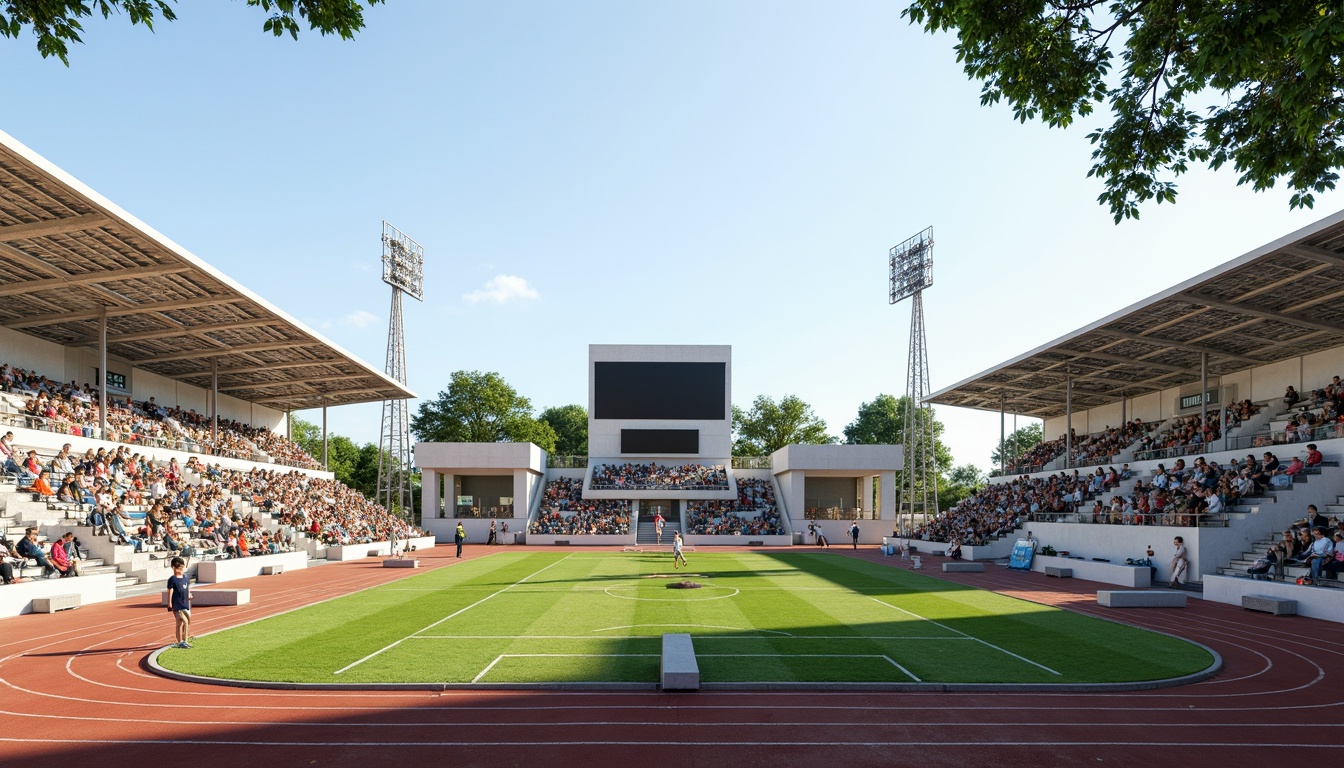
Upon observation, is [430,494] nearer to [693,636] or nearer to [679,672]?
[693,636]

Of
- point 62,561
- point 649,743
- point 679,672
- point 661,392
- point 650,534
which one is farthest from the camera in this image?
point 661,392

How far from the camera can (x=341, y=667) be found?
13781 mm

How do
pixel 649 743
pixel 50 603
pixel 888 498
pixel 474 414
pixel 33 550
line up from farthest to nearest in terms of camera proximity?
pixel 474 414 → pixel 888 498 → pixel 33 550 → pixel 50 603 → pixel 649 743

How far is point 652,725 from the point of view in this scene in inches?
419

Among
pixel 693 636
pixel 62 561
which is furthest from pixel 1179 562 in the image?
pixel 62 561

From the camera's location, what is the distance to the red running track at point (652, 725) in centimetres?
954

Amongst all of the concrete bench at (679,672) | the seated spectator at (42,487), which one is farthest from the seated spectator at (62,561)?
the concrete bench at (679,672)

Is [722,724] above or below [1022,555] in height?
above

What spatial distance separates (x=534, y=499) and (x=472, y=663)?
4929cm

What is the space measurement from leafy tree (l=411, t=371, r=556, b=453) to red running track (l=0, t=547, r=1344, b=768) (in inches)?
3165

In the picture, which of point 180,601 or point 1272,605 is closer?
point 180,601

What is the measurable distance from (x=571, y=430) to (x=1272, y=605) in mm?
98494

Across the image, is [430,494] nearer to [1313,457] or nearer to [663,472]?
[663,472]

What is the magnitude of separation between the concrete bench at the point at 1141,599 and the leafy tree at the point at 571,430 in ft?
Result: 309
